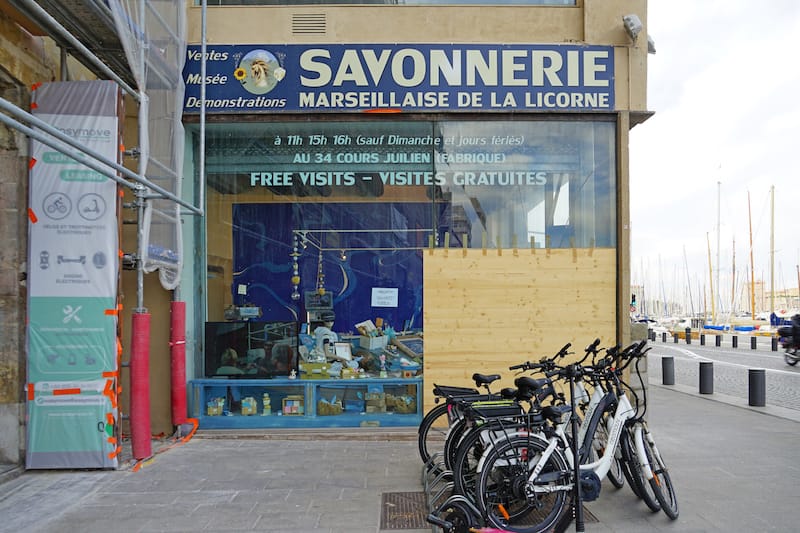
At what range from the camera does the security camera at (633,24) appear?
24.4 ft

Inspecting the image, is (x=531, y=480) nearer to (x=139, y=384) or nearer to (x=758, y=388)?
(x=139, y=384)

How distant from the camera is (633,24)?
293 inches

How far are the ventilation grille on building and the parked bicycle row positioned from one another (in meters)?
4.99

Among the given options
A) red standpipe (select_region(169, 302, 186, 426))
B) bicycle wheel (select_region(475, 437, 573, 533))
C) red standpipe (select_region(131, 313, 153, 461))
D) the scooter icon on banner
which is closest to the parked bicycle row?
bicycle wheel (select_region(475, 437, 573, 533))

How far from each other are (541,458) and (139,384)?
3.96 m

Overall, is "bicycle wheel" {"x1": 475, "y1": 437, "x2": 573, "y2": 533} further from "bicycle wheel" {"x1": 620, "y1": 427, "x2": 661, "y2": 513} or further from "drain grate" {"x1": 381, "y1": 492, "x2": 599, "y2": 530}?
"bicycle wheel" {"x1": 620, "y1": 427, "x2": 661, "y2": 513}

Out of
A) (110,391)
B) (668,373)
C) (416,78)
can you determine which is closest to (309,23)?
(416,78)

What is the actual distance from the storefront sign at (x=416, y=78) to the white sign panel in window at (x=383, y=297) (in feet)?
7.96

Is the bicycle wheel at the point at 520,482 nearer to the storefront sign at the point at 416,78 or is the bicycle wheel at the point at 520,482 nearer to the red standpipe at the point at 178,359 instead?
the red standpipe at the point at 178,359

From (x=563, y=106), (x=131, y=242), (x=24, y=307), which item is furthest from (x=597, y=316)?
(x=24, y=307)

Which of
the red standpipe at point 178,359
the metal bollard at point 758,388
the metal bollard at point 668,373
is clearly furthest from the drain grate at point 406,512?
the metal bollard at point 668,373

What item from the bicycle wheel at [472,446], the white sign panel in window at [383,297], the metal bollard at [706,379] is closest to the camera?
the bicycle wheel at [472,446]

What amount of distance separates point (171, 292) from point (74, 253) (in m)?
1.62

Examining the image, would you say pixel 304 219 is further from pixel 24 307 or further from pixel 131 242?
pixel 24 307
